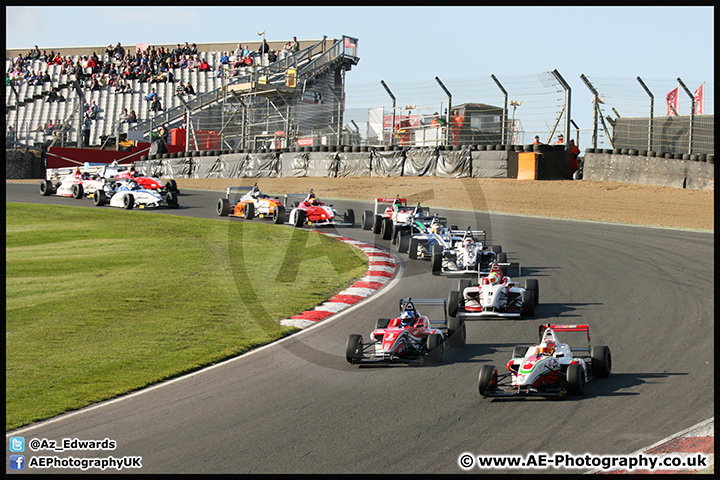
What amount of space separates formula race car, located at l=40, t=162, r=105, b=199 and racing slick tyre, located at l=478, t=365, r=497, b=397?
21095 millimetres

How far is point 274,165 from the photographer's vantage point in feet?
102

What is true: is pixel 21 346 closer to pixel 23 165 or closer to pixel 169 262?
pixel 169 262

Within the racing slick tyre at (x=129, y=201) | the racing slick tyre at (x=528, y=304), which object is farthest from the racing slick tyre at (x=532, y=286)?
the racing slick tyre at (x=129, y=201)

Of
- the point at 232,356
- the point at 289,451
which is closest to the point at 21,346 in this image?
the point at 232,356

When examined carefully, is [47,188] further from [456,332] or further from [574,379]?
[574,379]

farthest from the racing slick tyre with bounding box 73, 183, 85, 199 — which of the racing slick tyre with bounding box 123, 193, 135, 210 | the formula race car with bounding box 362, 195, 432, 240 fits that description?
the formula race car with bounding box 362, 195, 432, 240

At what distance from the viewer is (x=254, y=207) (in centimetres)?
2184

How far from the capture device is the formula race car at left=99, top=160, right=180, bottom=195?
24.6 metres

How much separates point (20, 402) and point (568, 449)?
16.9 ft

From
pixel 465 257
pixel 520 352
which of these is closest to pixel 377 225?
pixel 465 257

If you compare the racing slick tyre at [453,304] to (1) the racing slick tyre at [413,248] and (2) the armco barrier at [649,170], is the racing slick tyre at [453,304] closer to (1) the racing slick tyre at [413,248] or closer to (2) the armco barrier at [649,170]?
(1) the racing slick tyre at [413,248]

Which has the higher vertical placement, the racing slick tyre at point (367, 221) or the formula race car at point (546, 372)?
the racing slick tyre at point (367, 221)

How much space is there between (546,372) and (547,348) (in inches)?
13.7

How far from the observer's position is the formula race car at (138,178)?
24.6 m
